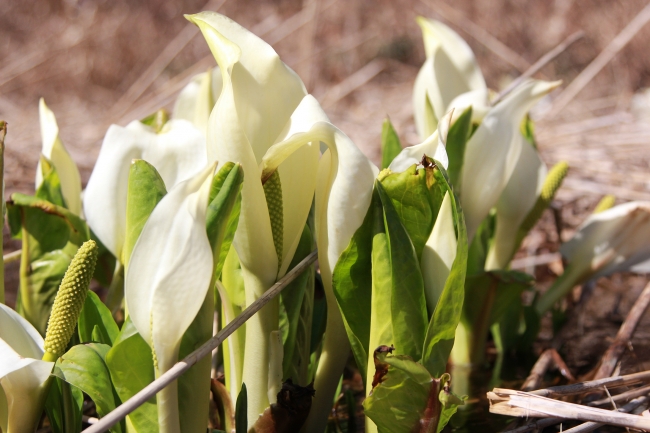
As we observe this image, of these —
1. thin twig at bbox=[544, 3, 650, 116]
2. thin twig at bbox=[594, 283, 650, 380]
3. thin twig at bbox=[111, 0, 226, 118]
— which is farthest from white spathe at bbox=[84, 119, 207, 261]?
thin twig at bbox=[111, 0, 226, 118]

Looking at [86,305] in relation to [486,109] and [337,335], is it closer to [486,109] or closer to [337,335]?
[337,335]

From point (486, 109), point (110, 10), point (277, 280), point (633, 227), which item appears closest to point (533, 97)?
point (486, 109)

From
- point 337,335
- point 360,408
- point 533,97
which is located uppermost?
point 533,97

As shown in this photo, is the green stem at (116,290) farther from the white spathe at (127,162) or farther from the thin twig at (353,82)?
the thin twig at (353,82)

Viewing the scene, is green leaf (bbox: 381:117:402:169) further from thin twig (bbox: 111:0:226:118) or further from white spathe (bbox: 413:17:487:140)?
thin twig (bbox: 111:0:226:118)

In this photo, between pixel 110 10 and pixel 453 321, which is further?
pixel 110 10

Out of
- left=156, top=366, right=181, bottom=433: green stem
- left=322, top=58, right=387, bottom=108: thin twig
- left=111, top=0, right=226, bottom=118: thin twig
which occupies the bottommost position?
left=322, top=58, right=387, bottom=108: thin twig

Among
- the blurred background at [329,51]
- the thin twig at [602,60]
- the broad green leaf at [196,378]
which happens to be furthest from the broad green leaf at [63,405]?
the blurred background at [329,51]
